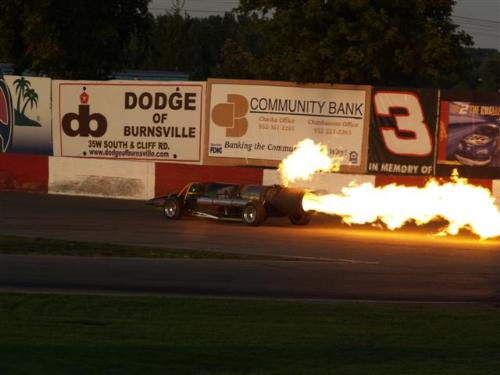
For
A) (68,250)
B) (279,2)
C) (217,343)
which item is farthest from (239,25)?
(217,343)

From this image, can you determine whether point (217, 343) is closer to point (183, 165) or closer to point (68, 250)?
point (68, 250)

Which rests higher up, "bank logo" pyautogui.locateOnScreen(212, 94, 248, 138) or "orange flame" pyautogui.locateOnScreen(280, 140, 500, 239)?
"bank logo" pyautogui.locateOnScreen(212, 94, 248, 138)

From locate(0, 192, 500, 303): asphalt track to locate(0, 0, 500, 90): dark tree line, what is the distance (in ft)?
30.2

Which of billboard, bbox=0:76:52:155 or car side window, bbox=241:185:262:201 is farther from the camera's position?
billboard, bbox=0:76:52:155

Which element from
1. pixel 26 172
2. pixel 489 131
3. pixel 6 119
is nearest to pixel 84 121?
pixel 6 119

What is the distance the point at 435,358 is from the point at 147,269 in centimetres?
789

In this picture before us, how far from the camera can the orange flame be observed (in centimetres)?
2466

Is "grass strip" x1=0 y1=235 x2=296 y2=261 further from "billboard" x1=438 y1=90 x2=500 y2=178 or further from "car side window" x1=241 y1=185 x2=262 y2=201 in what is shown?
"billboard" x1=438 y1=90 x2=500 y2=178

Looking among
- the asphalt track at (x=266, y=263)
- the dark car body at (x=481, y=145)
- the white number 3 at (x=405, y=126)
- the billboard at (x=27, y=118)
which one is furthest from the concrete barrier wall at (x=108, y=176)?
the dark car body at (x=481, y=145)

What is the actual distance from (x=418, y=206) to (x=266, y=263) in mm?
7382

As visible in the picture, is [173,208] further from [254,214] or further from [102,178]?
[102,178]

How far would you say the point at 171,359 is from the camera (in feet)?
33.3

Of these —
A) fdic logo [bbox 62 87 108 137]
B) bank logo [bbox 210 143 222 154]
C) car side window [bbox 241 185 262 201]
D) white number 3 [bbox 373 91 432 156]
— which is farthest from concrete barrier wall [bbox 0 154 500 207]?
car side window [bbox 241 185 262 201]

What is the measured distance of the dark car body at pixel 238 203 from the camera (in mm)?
25047
